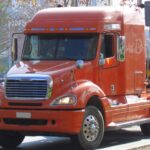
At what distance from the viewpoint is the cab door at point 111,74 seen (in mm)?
13820

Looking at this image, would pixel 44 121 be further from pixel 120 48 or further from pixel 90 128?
pixel 120 48

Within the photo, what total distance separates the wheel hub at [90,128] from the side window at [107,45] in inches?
63.1

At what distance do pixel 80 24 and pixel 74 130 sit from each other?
8.82ft

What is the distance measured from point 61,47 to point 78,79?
1105 millimetres

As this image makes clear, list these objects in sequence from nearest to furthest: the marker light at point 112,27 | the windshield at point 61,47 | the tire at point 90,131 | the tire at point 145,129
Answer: the tire at point 90,131, the windshield at point 61,47, the marker light at point 112,27, the tire at point 145,129


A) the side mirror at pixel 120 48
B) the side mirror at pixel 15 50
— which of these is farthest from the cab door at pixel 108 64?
the side mirror at pixel 15 50

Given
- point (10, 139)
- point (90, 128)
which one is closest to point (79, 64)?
point (90, 128)

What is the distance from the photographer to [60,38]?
45.8 feet

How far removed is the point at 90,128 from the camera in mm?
13023

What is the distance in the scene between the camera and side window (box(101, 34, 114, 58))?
45.4 ft

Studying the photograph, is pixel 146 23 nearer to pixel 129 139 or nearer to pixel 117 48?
pixel 117 48

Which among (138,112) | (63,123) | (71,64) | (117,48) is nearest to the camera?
(63,123)

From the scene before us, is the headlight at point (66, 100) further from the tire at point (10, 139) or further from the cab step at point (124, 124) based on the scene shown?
the tire at point (10, 139)

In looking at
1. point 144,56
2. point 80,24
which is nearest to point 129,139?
point 144,56
